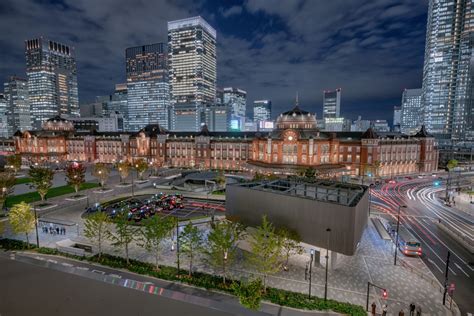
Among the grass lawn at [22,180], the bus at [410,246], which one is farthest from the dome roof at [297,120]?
the grass lawn at [22,180]

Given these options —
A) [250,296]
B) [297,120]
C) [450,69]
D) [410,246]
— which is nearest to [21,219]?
[250,296]

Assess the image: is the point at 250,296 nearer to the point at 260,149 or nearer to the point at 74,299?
the point at 74,299

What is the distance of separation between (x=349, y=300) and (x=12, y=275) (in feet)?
94.6

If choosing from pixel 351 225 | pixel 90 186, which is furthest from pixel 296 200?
pixel 90 186

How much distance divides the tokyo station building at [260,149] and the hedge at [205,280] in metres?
63.7

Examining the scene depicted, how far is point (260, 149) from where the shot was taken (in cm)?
10100

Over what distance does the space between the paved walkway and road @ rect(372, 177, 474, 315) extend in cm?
264

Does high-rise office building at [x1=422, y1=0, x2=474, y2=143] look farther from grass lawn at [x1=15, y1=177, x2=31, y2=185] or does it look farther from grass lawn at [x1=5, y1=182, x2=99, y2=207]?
grass lawn at [x1=15, y1=177, x2=31, y2=185]

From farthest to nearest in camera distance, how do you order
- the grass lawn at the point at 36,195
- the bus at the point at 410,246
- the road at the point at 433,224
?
the grass lawn at the point at 36,195, the bus at the point at 410,246, the road at the point at 433,224

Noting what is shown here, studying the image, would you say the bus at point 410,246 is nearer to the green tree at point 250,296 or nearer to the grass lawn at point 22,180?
the green tree at point 250,296

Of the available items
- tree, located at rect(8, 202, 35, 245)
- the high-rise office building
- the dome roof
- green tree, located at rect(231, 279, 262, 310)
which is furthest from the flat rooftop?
the high-rise office building

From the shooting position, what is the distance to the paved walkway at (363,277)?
2712 centimetres

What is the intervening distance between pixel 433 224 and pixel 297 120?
63.0m

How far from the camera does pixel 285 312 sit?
2448 cm
